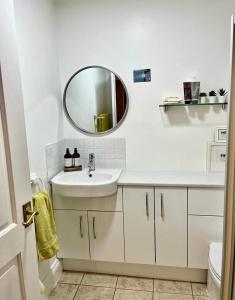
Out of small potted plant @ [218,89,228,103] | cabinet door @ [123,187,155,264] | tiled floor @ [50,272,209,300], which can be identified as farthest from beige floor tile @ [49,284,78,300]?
small potted plant @ [218,89,228,103]

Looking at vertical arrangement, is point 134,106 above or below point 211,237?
above

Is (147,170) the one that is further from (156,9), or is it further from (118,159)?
(156,9)

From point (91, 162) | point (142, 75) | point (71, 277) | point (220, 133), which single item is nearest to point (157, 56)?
point (142, 75)

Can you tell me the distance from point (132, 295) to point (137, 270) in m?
0.24

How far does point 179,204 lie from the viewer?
193 centimetres

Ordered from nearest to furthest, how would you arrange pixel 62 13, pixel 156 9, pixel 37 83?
1. pixel 37 83
2. pixel 156 9
3. pixel 62 13

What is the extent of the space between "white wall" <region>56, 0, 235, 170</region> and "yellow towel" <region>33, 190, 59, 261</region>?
96cm

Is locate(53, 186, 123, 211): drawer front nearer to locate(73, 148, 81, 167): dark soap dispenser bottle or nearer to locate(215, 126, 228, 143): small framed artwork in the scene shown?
locate(73, 148, 81, 167): dark soap dispenser bottle

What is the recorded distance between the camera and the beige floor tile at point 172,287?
6.48 feet

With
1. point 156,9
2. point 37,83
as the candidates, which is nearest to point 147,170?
point 37,83

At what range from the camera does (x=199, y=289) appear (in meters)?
1.99

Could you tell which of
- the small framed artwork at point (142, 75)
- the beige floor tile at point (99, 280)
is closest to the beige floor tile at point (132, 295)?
the beige floor tile at point (99, 280)

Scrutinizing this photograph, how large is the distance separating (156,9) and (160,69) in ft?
1.64

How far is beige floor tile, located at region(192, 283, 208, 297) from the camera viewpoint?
76.5 inches
